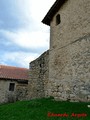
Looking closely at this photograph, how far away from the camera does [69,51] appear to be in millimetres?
9125

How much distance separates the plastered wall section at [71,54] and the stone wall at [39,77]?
821 mm

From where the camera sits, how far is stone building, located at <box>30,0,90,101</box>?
7.94m

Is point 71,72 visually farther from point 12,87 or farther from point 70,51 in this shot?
point 12,87

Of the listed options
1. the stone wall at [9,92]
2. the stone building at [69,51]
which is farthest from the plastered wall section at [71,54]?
the stone wall at [9,92]

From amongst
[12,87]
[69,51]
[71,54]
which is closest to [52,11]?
[69,51]

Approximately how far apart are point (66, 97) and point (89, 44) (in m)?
3.03

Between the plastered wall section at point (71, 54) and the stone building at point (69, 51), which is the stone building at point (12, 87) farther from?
the plastered wall section at point (71, 54)

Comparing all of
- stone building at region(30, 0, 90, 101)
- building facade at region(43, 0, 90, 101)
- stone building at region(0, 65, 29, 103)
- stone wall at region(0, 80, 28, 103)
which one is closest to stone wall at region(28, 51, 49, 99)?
stone building at region(30, 0, 90, 101)

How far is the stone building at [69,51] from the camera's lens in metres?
7.94

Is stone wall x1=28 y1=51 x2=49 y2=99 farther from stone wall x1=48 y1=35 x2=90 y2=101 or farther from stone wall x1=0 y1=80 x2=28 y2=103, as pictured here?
stone wall x1=0 y1=80 x2=28 y2=103

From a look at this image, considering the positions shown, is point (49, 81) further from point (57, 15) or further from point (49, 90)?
point (57, 15)

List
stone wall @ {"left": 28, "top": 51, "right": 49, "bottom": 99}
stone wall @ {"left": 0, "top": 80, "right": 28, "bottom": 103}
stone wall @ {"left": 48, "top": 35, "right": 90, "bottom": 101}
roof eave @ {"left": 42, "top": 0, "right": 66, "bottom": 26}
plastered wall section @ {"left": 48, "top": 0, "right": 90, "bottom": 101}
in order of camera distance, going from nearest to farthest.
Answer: stone wall @ {"left": 48, "top": 35, "right": 90, "bottom": 101} → plastered wall section @ {"left": 48, "top": 0, "right": 90, "bottom": 101} → roof eave @ {"left": 42, "top": 0, "right": 66, "bottom": 26} → stone wall @ {"left": 28, "top": 51, "right": 49, "bottom": 99} → stone wall @ {"left": 0, "top": 80, "right": 28, "bottom": 103}

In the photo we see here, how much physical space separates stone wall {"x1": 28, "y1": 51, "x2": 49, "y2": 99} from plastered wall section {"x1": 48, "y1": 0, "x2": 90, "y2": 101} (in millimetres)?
821

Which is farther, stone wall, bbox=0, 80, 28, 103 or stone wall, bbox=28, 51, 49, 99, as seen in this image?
stone wall, bbox=0, 80, 28, 103
